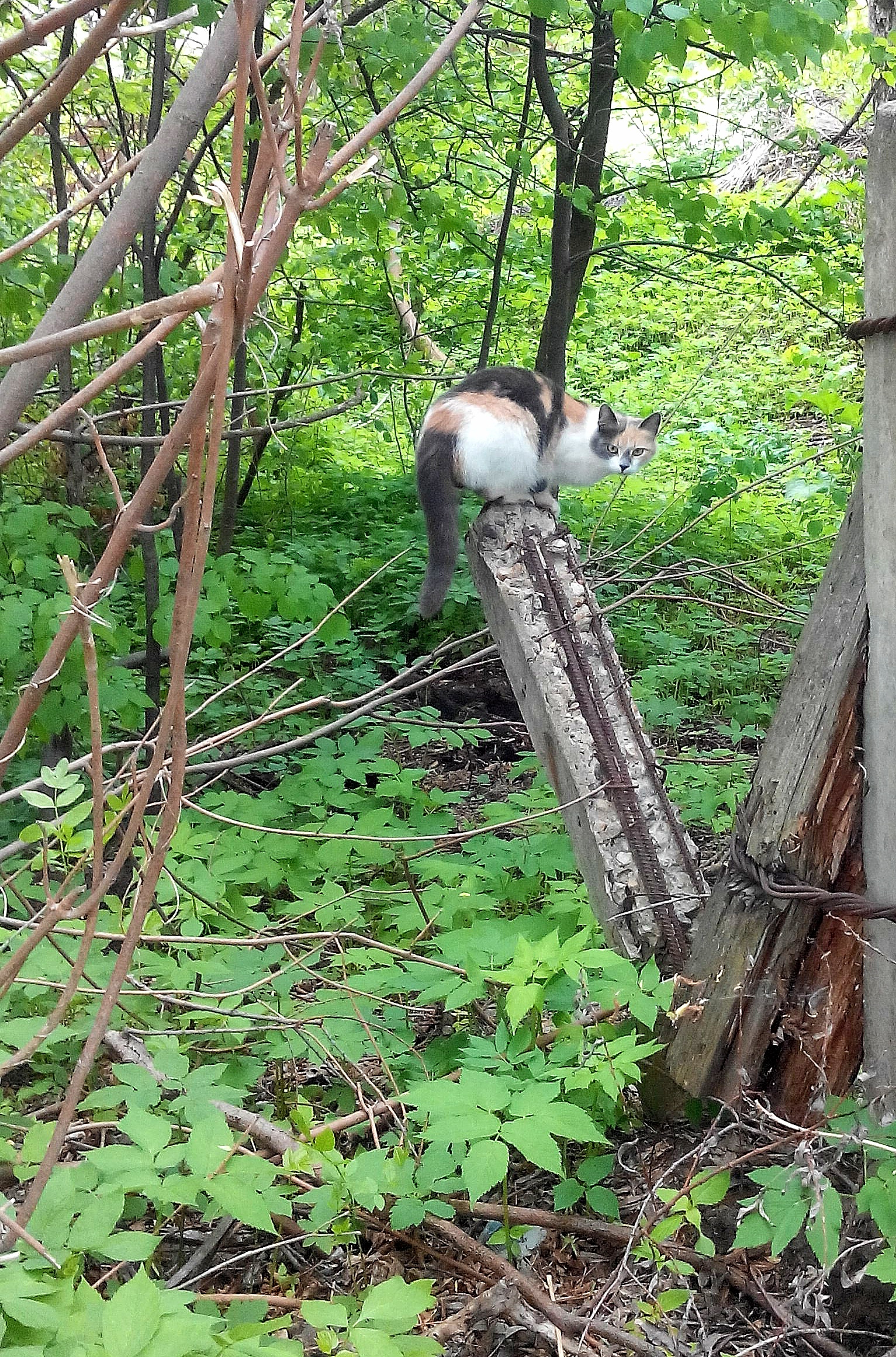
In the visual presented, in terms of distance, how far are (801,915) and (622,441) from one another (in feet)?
12.0

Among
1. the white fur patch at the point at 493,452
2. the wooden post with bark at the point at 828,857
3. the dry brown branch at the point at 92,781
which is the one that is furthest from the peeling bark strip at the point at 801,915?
the white fur patch at the point at 493,452

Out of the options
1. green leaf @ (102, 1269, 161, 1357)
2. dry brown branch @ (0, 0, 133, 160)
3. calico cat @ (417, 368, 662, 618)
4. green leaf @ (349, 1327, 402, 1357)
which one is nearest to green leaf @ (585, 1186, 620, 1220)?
green leaf @ (349, 1327, 402, 1357)

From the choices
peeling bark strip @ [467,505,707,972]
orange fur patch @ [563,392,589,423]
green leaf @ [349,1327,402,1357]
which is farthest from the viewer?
orange fur patch @ [563,392,589,423]

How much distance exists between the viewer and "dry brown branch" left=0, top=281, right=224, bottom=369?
0.76 metres

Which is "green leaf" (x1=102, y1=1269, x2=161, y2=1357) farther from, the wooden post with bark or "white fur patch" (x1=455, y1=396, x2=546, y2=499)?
"white fur patch" (x1=455, y1=396, x2=546, y2=499)

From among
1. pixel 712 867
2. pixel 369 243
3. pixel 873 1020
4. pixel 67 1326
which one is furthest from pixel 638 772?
pixel 369 243

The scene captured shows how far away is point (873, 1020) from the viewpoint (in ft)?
5.25

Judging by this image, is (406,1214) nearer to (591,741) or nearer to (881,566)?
(591,741)

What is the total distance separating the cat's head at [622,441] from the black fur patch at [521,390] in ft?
1.06

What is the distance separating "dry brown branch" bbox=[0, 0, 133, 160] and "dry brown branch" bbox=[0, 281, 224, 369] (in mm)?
214

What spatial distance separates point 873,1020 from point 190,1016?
1.21 metres

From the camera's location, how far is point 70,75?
2.80 feet

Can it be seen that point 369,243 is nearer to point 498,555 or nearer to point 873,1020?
point 498,555

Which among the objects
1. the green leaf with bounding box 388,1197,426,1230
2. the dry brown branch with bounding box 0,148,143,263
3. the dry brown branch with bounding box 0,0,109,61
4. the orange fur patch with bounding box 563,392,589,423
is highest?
the orange fur patch with bounding box 563,392,589,423
